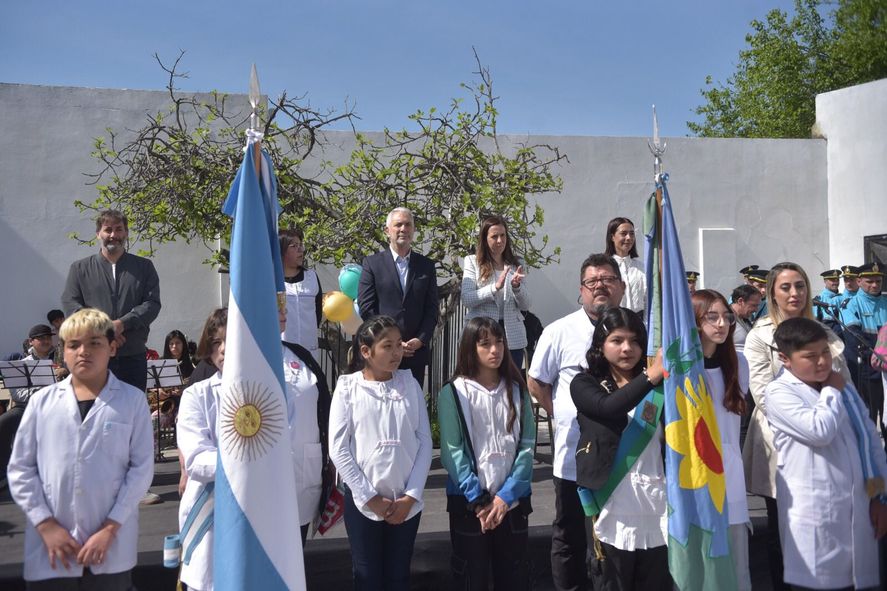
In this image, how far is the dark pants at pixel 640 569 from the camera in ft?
12.2

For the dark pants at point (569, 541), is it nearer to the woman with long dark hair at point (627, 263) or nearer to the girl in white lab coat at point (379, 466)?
the girl in white lab coat at point (379, 466)

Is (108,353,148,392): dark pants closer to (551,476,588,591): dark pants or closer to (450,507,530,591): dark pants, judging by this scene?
(450,507,530,591): dark pants

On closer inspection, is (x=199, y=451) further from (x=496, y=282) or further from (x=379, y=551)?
(x=496, y=282)

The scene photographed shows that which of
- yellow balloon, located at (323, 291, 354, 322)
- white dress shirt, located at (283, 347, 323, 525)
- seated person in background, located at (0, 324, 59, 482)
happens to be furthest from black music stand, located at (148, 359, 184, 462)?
white dress shirt, located at (283, 347, 323, 525)

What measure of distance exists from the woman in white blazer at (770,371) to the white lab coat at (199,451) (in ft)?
8.54

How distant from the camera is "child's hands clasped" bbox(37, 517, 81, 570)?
135 inches

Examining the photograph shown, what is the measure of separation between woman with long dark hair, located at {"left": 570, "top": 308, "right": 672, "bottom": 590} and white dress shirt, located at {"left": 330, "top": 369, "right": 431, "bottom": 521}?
786 millimetres

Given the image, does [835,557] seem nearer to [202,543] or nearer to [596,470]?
[596,470]

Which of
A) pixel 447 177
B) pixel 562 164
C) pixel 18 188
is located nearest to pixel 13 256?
pixel 18 188

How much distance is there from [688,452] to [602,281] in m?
1.04

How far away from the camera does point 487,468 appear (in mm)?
4133

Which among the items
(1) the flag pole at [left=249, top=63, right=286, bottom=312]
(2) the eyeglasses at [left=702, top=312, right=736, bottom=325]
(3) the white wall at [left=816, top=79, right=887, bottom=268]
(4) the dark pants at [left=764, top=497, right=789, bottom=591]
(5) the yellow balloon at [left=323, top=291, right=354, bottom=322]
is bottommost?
(4) the dark pants at [left=764, top=497, right=789, bottom=591]

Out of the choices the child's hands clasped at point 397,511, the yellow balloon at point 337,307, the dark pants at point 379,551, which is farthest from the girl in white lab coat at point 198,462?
→ the yellow balloon at point 337,307

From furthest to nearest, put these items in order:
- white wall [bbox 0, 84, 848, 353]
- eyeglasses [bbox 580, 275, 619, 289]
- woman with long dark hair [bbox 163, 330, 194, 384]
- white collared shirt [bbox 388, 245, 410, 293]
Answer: white wall [bbox 0, 84, 848, 353] → woman with long dark hair [bbox 163, 330, 194, 384] → white collared shirt [bbox 388, 245, 410, 293] → eyeglasses [bbox 580, 275, 619, 289]
